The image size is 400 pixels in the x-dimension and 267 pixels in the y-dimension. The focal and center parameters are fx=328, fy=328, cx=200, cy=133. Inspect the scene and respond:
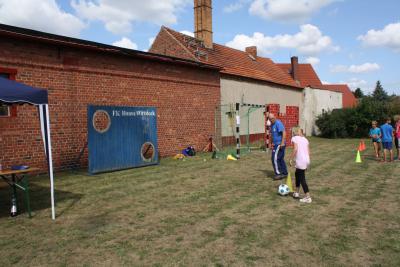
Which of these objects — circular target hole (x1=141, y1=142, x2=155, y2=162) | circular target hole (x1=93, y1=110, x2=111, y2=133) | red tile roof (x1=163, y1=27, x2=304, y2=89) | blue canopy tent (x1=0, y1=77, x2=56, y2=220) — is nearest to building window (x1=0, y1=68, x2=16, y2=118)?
circular target hole (x1=93, y1=110, x2=111, y2=133)

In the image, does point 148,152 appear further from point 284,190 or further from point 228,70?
point 228,70

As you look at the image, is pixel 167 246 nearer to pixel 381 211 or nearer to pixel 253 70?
pixel 381 211

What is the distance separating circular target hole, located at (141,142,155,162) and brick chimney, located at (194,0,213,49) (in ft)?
37.8

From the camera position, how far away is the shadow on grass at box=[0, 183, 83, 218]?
665 centimetres

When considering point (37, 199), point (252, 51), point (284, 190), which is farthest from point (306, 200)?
point (252, 51)

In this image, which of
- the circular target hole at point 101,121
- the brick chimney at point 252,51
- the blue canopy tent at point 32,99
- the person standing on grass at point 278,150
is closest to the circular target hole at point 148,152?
the circular target hole at point 101,121

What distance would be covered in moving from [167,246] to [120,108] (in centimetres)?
755

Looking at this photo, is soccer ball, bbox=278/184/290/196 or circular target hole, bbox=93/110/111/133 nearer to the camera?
soccer ball, bbox=278/184/290/196

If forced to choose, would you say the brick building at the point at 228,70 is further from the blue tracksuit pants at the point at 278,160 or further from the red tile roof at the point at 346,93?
the red tile roof at the point at 346,93

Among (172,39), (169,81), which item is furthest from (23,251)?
(172,39)

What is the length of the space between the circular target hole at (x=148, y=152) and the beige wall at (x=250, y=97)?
6184 millimetres

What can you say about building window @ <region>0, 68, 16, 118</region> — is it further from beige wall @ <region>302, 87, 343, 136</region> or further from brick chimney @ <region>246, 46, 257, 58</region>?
beige wall @ <region>302, 87, 343, 136</region>

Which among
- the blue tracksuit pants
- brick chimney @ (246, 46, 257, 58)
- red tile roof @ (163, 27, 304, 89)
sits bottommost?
the blue tracksuit pants

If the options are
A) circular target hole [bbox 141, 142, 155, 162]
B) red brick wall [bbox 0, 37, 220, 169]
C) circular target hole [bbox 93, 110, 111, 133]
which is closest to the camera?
red brick wall [bbox 0, 37, 220, 169]
